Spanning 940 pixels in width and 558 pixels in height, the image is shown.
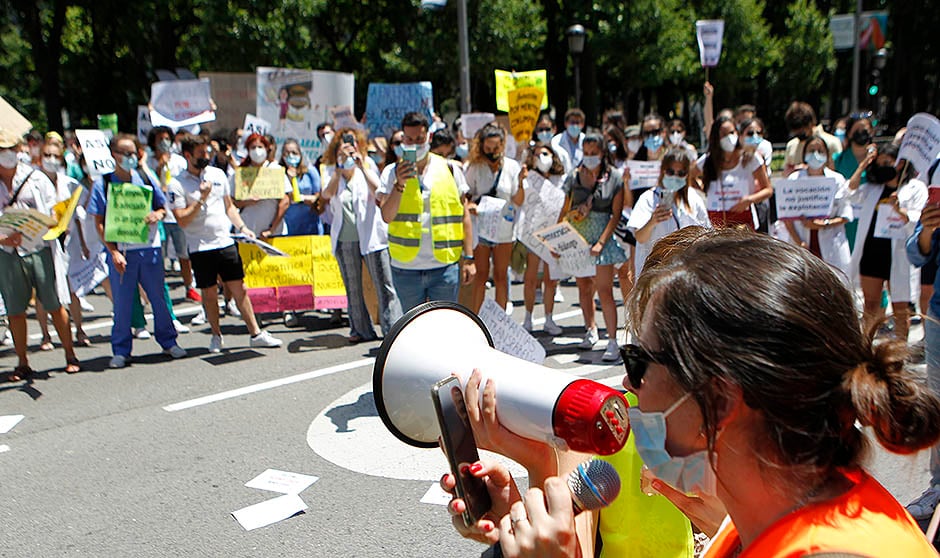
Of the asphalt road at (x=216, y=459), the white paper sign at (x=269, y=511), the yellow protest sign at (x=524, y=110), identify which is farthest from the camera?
the yellow protest sign at (x=524, y=110)

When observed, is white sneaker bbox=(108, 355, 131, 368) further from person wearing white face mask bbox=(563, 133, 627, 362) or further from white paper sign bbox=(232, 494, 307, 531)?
person wearing white face mask bbox=(563, 133, 627, 362)

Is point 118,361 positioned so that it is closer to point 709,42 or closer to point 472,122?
point 472,122

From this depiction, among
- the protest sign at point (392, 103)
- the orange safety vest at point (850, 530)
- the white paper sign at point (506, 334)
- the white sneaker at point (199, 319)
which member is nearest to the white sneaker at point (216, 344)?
the white sneaker at point (199, 319)

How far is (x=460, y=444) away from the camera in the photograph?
4.89 ft

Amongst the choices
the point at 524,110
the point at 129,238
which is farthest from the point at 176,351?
the point at 524,110

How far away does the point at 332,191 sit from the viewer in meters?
7.66

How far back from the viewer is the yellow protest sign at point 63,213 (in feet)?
22.1

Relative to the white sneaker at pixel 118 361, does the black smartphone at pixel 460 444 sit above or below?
above

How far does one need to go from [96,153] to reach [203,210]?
99cm

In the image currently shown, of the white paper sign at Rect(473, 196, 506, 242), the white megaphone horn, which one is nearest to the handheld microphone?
the white megaphone horn

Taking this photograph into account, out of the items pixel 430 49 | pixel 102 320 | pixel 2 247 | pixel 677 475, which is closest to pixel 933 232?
pixel 677 475

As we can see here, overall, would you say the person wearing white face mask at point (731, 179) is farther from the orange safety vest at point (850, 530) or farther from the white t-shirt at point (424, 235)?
the orange safety vest at point (850, 530)

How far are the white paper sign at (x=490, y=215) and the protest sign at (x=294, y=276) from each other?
1902 millimetres

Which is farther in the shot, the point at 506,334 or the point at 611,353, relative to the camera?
the point at 611,353
